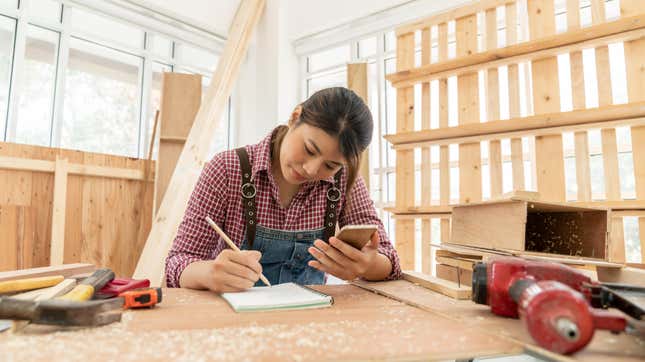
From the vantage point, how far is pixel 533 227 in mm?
1678

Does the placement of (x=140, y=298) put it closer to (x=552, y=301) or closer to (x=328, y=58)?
(x=552, y=301)

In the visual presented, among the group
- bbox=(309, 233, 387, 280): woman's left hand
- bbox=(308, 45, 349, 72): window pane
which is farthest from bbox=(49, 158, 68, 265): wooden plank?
bbox=(308, 45, 349, 72): window pane

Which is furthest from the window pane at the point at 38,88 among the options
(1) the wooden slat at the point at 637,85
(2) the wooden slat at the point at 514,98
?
(1) the wooden slat at the point at 637,85

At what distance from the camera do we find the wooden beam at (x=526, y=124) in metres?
2.22

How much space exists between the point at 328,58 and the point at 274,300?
401cm

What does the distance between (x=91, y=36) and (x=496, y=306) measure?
3.87 metres

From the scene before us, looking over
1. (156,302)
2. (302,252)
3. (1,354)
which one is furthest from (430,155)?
(1,354)

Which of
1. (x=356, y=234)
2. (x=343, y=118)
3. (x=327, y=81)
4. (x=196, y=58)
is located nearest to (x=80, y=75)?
(x=196, y=58)

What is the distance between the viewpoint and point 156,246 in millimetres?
2879

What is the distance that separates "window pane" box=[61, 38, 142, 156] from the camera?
3.44 meters

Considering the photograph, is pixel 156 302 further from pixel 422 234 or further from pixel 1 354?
pixel 422 234

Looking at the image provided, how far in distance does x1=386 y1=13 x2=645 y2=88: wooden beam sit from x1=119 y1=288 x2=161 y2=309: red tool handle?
2567 millimetres

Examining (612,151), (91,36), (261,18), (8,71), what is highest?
(261,18)

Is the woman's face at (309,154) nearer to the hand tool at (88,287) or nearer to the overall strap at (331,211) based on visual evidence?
the overall strap at (331,211)
